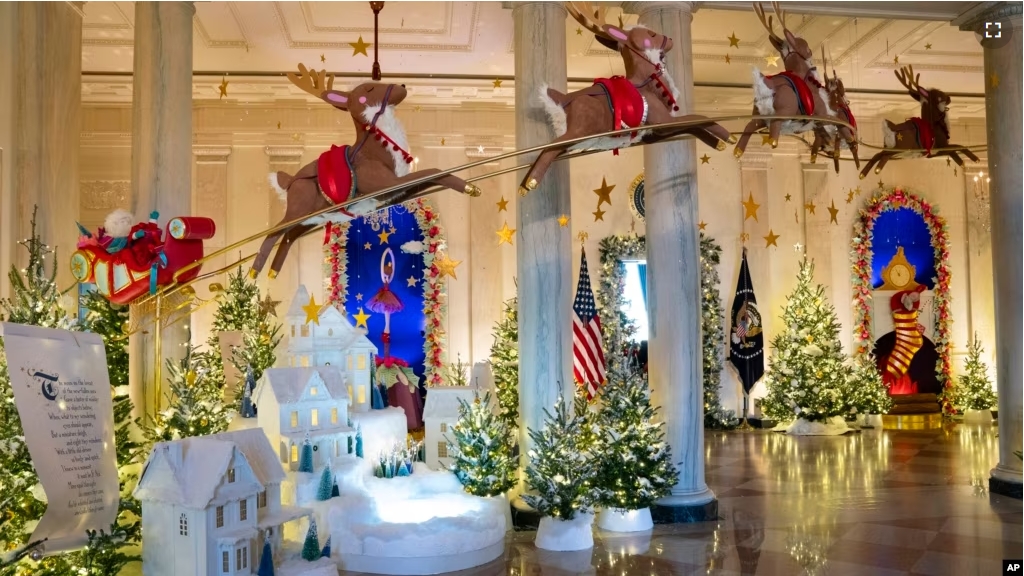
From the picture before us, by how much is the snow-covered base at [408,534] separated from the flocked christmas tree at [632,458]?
3.36 feet

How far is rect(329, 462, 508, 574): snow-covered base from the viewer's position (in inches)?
256

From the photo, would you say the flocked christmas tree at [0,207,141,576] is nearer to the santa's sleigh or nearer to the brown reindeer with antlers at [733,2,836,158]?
the santa's sleigh

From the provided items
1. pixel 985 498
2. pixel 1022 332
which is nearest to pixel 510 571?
pixel 985 498

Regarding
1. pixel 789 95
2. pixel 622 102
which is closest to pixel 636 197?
pixel 789 95

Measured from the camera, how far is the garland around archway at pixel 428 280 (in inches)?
542

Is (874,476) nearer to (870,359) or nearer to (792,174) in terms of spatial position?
(870,359)

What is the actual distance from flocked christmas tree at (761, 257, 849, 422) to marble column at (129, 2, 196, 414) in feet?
34.0

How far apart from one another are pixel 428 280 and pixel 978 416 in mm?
10225

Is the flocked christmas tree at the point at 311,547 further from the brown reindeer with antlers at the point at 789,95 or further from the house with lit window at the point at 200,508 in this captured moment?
the brown reindeer with antlers at the point at 789,95

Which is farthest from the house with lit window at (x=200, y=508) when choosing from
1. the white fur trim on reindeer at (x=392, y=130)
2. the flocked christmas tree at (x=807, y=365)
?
the flocked christmas tree at (x=807, y=365)

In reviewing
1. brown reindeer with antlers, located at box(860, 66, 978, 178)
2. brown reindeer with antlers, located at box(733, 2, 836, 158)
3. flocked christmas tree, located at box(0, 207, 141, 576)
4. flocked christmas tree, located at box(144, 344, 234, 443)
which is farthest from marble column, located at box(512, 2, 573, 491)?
flocked christmas tree, located at box(0, 207, 141, 576)

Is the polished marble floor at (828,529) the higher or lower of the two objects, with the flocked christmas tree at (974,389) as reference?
lower

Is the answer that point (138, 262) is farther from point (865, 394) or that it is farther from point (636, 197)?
point (865, 394)

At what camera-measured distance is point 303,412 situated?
7105 mm
